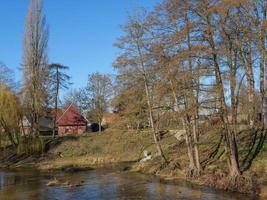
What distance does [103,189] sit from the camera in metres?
24.8

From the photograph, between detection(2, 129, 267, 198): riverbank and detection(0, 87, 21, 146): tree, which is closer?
detection(2, 129, 267, 198): riverbank

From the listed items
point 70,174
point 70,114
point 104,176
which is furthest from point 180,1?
point 70,114

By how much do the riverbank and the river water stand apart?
1.30 meters

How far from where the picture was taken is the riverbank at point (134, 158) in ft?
78.0

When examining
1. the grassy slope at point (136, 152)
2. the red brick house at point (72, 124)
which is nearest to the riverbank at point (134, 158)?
the grassy slope at point (136, 152)

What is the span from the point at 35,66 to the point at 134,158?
15.1 meters

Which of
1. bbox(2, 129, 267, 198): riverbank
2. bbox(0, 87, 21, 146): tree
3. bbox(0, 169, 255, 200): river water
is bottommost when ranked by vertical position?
bbox(0, 169, 255, 200): river water

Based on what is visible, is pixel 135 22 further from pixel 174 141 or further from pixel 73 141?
pixel 73 141

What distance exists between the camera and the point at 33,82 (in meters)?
46.5

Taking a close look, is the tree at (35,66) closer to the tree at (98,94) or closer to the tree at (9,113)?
the tree at (9,113)

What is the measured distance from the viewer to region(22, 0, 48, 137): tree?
46344 mm

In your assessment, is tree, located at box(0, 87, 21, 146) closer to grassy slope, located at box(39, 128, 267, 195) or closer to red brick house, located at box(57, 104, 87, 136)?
grassy slope, located at box(39, 128, 267, 195)

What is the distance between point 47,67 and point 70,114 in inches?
754

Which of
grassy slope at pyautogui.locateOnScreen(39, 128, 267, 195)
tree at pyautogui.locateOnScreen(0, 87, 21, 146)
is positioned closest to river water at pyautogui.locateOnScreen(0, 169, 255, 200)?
grassy slope at pyautogui.locateOnScreen(39, 128, 267, 195)
